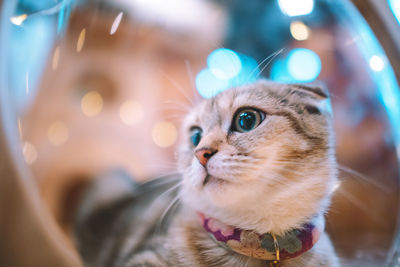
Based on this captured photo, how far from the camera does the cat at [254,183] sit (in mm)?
337

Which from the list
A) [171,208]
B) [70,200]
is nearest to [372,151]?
[171,208]

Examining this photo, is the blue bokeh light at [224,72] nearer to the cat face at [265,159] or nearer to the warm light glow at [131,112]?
the cat face at [265,159]

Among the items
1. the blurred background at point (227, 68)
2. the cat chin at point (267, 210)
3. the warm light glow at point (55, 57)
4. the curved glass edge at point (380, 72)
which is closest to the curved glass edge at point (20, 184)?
the blurred background at point (227, 68)

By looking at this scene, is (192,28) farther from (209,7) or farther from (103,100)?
(103,100)

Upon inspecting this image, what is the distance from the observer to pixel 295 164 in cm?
34

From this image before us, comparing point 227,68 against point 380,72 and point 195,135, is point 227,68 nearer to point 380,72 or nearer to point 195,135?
point 195,135

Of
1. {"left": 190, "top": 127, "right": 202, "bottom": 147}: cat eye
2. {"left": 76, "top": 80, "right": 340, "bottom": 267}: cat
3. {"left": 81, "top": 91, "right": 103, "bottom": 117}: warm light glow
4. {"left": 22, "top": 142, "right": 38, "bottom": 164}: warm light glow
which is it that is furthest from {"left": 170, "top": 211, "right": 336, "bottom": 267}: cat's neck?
{"left": 81, "top": 91, "right": 103, "bottom": 117}: warm light glow

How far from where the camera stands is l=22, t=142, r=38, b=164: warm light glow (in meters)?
0.40

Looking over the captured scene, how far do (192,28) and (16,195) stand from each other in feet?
1.41

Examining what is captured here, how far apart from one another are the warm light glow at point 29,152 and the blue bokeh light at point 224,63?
0.28 m

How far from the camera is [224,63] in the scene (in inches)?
16.5

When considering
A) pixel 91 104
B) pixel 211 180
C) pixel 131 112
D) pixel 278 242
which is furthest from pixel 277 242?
pixel 91 104

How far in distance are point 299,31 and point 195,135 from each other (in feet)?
0.67

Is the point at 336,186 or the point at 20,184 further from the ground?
the point at 20,184
